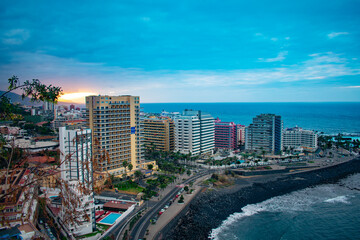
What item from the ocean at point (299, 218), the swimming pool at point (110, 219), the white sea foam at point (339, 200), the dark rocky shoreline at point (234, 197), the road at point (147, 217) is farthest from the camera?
the white sea foam at point (339, 200)

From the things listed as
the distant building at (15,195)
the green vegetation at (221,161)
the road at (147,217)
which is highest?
the distant building at (15,195)

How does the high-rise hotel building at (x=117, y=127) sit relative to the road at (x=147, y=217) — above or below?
above

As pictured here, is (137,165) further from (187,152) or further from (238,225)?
(238,225)

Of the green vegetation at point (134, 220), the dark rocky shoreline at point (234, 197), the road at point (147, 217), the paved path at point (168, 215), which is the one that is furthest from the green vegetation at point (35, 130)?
the green vegetation at point (134, 220)

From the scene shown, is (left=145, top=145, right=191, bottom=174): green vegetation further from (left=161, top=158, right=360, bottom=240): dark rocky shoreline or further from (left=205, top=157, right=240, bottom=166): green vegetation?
(left=161, top=158, right=360, bottom=240): dark rocky shoreline

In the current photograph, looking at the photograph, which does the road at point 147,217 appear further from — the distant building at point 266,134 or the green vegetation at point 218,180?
the distant building at point 266,134

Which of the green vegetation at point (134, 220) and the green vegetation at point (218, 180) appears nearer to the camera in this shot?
the green vegetation at point (134, 220)
